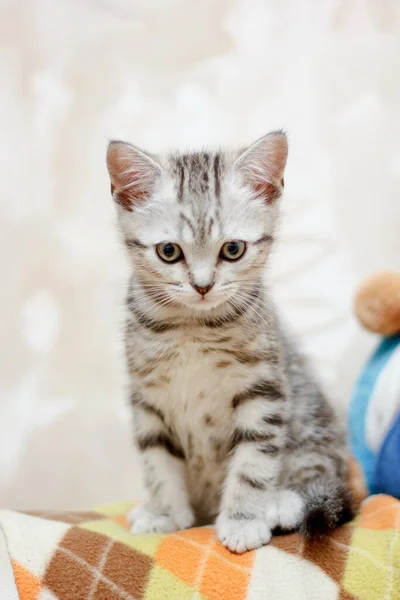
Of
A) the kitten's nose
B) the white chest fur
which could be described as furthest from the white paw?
the kitten's nose

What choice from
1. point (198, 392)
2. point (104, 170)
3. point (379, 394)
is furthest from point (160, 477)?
Answer: point (104, 170)

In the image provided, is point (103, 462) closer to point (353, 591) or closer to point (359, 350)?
point (359, 350)

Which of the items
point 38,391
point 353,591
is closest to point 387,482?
point 353,591

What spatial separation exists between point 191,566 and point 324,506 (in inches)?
9.0

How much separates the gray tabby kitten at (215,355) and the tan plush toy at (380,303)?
12.9 inches

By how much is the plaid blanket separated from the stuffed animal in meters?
0.23

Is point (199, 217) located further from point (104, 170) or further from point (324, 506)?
point (104, 170)

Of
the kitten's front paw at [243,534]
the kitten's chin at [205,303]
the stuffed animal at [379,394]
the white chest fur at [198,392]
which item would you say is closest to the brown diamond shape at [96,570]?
the kitten's front paw at [243,534]

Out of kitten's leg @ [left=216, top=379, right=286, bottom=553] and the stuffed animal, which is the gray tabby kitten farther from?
the stuffed animal

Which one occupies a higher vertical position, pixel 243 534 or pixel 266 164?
pixel 266 164

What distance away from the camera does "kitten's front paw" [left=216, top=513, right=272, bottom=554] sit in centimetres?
97

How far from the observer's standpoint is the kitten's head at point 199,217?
1009 millimetres

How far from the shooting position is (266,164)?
1102mm

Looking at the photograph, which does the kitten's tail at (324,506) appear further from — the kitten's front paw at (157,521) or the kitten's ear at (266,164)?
the kitten's ear at (266,164)
